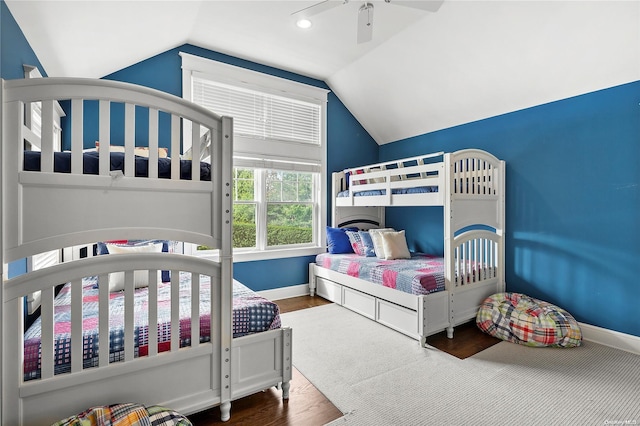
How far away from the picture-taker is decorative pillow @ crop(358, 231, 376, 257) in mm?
3881

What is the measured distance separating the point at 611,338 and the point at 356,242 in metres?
2.55

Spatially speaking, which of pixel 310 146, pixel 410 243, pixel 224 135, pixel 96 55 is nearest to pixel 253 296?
pixel 224 135

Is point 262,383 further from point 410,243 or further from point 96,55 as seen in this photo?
point 410,243

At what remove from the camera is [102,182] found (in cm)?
142

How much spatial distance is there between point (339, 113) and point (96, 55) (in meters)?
2.96

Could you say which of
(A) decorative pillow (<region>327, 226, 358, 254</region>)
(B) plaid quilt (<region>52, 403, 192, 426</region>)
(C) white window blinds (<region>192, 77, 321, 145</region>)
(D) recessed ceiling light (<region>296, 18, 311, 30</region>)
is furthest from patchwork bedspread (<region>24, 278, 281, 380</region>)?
(D) recessed ceiling light (<region>296, 18, 311, 30</region>)

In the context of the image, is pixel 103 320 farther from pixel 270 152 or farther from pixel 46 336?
pixel 270 152

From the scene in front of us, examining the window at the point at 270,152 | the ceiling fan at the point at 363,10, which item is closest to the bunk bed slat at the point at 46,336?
the ceiling fan at the point at 363,10

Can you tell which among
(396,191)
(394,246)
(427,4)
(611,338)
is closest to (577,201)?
(611,338)

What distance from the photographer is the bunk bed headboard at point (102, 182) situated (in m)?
1.30

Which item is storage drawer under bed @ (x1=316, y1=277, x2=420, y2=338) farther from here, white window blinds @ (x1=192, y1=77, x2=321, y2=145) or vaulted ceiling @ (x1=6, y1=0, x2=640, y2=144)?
vaulted ceiling @ (x1=6, y1=0, x2=640, y2=144)

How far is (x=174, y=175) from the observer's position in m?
1.59

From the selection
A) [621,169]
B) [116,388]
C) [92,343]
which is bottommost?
[116,388]

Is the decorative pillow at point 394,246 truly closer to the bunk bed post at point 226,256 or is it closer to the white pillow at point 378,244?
the white pillow at point 378,244
